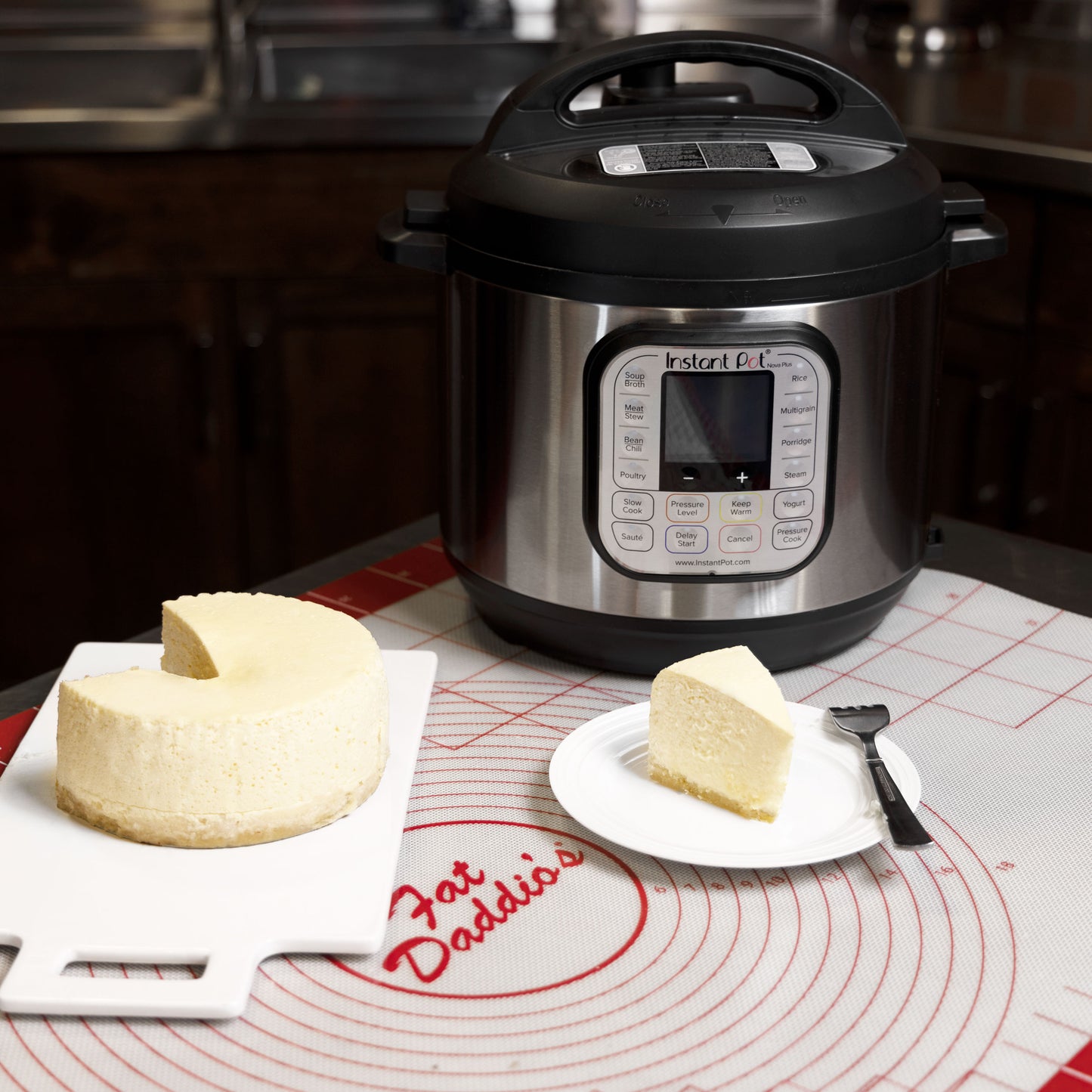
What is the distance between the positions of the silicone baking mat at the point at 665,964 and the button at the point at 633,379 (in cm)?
19

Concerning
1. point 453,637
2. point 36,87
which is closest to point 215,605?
point 453,637

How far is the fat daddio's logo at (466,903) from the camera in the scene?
0.58 metres

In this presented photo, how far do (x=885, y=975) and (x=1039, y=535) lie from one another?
1201 millimetres

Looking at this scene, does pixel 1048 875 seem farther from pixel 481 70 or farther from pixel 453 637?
pixel 481 70

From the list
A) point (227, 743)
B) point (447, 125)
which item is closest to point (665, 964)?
point (227, 743)

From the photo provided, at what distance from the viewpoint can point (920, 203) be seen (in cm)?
75

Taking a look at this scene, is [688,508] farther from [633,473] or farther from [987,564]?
Answer: [987,564]

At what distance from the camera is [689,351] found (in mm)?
724

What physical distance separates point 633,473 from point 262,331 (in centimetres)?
109

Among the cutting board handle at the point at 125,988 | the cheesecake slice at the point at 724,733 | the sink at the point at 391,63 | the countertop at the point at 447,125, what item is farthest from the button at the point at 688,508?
the sink at the point at 391,63

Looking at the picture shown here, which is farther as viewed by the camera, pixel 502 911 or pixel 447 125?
pixel 447 125

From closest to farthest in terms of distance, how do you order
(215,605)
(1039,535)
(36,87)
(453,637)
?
(215,605) → (453,637) → (1039,535) → (36,87)

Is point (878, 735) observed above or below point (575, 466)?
below

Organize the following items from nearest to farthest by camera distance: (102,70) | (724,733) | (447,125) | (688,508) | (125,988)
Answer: (125,988), (724,733), (688,508), (447,125), (102,70)
